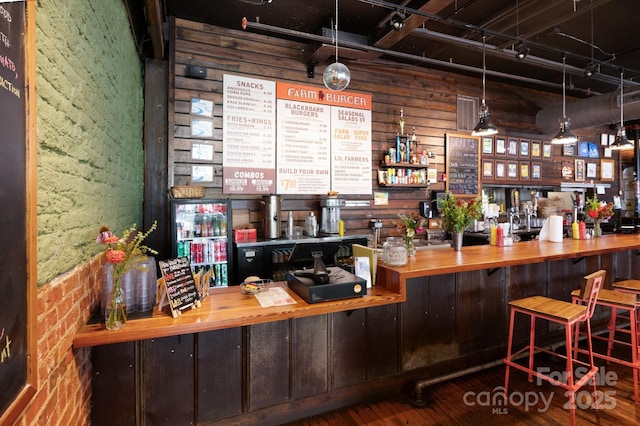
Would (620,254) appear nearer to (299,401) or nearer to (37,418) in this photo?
(299,401)

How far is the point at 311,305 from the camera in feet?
6.51

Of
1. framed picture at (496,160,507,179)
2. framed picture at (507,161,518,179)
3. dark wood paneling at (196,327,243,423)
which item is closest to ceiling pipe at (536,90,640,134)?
framed picture at (507,161,518,179)

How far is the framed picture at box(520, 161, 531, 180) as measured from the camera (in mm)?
6492

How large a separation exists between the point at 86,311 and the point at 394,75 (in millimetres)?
5084

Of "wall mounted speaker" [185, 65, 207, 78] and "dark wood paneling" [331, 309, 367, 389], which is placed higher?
"wall mounted speaker" [185, 65, 207, 78]

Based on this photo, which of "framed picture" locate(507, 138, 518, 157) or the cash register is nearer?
the cash register

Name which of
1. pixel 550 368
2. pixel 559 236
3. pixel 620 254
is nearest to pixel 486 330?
pixel 550 368

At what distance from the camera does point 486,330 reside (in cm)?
303

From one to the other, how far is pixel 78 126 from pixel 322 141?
3.46 meters

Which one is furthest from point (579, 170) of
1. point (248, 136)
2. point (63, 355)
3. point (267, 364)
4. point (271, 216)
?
point (63, 355)

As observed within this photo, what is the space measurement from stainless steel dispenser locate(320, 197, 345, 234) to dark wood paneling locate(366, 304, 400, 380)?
6.64 ft

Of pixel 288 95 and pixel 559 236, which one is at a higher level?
pixel 288 95

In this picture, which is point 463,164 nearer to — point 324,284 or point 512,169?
point 512,169

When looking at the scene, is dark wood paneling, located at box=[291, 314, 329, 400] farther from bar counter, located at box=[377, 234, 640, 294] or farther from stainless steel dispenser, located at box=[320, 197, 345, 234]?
stainless steel dispenser, located at box=[320, 197, 345, 234]
